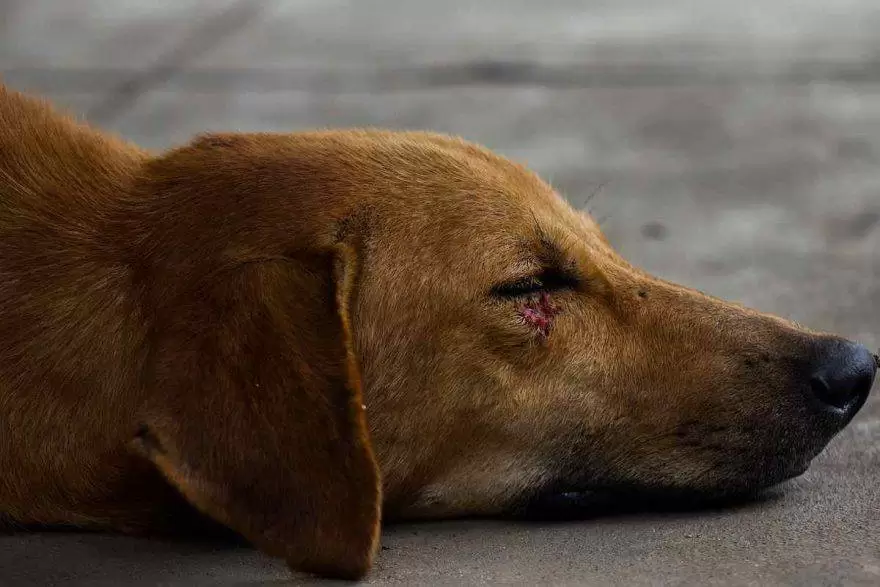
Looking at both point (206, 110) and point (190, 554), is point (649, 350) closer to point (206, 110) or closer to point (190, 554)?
point (190, 554)

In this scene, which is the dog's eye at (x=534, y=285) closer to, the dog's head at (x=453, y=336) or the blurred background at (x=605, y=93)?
the dog's head at (x=453, y=336)

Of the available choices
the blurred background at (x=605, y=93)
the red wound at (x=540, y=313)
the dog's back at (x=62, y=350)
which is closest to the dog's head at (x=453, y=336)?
the red wound at (x=540, y=313)

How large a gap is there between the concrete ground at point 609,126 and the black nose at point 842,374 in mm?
261

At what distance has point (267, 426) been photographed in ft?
10.2

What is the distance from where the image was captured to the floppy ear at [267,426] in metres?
3.06

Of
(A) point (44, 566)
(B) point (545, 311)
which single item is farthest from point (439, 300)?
(A) point (44, 566)

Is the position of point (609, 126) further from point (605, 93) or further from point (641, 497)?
point (641, 497)

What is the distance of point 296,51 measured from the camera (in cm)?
954

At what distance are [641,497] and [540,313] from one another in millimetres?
553

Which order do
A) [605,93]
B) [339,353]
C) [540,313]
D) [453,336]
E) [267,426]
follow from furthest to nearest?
[605,93] → [540,313] → [453,336] → [339,353] → [267,426]

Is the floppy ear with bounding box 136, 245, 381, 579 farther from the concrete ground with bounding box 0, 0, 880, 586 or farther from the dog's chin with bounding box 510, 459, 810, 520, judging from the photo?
the dog's chin with bounding box 510, 459, 810, 520

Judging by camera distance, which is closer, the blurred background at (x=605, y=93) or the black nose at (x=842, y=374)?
the black nose at (x=842, y=374)

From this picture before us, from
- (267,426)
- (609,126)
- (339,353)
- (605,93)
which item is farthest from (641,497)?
(605,93)

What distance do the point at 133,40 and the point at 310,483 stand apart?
24.5 ft
